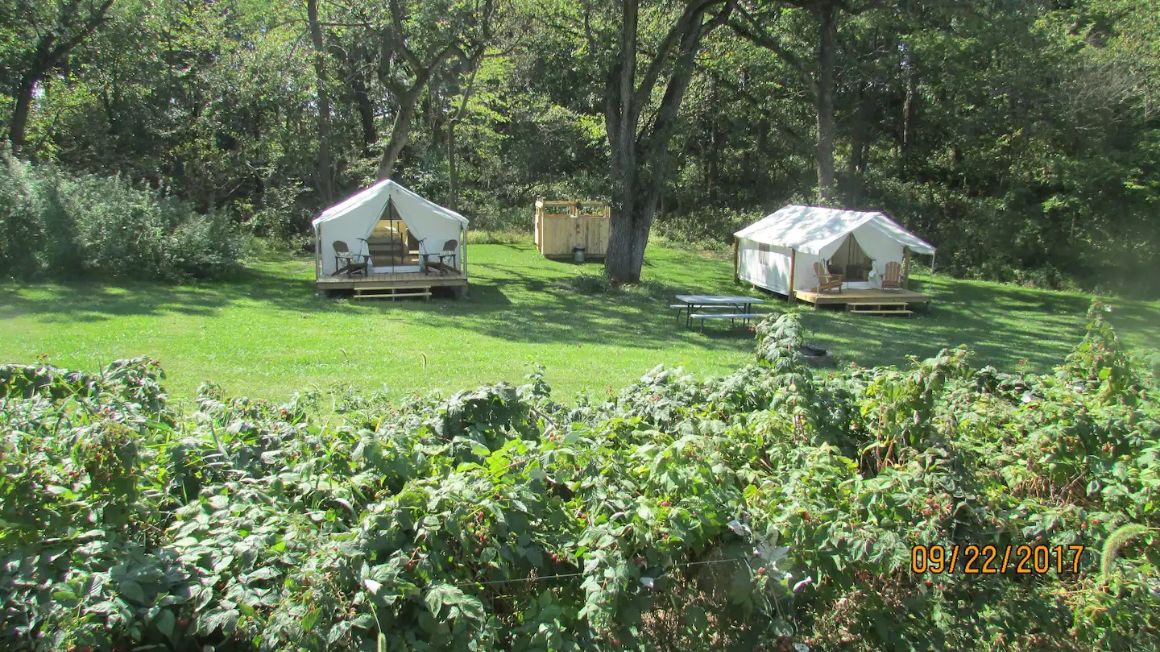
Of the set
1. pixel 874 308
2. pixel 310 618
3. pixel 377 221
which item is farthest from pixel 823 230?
pixel 310 618

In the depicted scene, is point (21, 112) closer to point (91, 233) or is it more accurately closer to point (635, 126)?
point (91, 233)

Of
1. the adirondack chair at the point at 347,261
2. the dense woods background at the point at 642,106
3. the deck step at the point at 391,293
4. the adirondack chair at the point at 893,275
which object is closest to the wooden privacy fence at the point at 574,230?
the dense woods background at the point at 642,106

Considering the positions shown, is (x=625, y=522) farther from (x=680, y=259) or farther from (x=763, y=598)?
(x=680, y=259)

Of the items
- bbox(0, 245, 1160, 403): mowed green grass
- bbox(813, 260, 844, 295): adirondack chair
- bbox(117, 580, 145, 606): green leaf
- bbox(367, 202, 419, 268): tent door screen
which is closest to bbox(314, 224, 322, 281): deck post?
bbox(0, 245, 1160, 403): mowed green grass

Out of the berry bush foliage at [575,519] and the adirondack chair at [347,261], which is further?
the adirondack chair at [347,261]

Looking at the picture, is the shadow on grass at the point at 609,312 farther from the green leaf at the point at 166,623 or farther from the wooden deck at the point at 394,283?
the green leaf at the point at 166,623

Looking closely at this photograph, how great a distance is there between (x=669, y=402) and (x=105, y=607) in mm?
2512

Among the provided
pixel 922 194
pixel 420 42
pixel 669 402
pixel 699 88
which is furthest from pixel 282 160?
pixel 669 402

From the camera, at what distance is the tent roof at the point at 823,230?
17234 mm

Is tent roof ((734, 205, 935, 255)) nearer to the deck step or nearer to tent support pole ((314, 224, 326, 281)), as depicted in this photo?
the deck step

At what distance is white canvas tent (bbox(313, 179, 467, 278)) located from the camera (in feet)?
56.9

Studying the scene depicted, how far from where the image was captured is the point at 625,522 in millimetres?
2838

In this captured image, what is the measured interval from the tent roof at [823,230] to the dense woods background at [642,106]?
2.83m

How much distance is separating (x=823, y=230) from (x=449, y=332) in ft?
28.2
